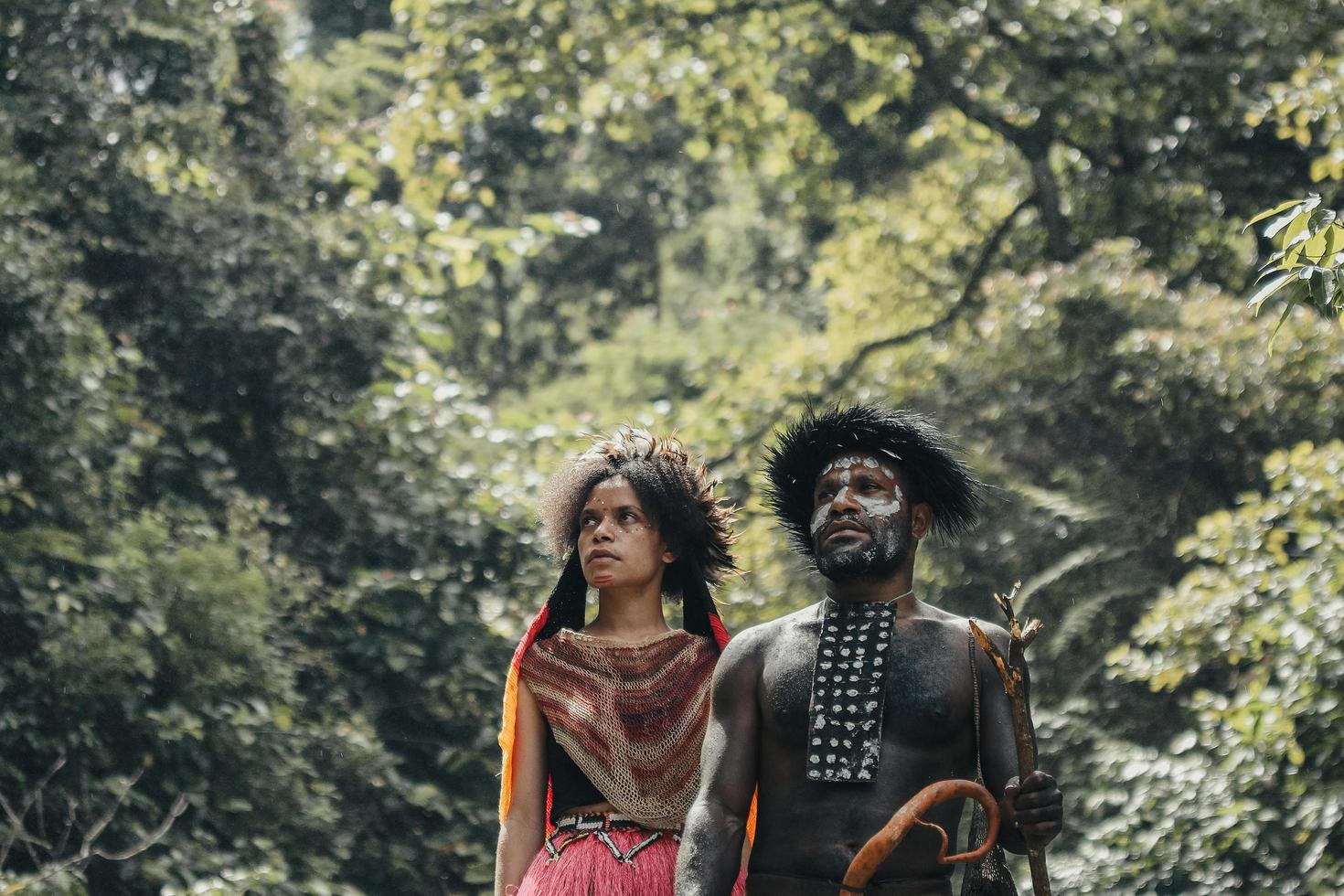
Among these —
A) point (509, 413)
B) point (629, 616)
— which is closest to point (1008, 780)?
point (629, 616)

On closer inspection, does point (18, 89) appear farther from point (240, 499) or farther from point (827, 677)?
point (827, 677)

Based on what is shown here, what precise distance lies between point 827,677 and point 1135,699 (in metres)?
7.38

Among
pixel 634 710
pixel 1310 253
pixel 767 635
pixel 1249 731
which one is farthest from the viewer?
pixel 1249 731

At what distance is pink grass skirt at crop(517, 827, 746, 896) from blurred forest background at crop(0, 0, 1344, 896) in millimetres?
3897

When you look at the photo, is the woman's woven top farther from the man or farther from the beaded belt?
the man

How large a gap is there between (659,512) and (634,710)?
54 cm

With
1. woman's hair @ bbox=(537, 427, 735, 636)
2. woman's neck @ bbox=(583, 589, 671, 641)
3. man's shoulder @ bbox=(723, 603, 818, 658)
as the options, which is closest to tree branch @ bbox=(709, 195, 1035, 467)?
woman's hair @ bbox=(537, 427, 735, 636)

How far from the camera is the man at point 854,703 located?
4199 millimetres

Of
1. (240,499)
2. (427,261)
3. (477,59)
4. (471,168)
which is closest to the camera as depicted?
(240,499)

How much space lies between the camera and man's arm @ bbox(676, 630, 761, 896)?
4273mm

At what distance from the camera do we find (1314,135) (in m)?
12.6

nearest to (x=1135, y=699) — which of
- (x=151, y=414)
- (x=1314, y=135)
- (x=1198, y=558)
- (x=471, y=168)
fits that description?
(x=1198, y=558)

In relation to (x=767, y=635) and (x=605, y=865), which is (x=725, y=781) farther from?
(x=605, y=865)

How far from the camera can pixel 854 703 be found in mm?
4281
